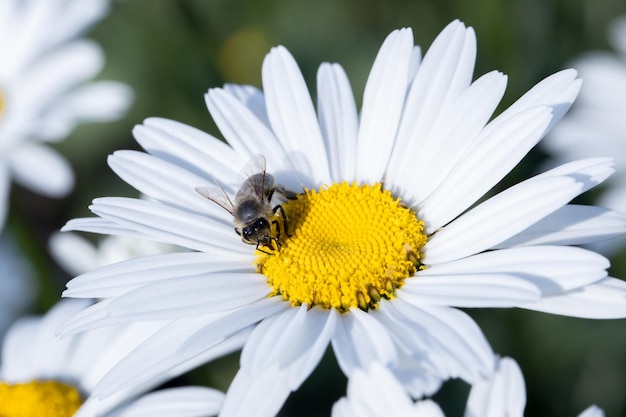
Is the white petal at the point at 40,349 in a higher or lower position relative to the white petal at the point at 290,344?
lower

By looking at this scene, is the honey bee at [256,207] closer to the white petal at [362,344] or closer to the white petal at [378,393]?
the white petal at [362,344]

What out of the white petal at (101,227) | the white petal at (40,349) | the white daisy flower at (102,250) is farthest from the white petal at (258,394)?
the white daisy flower at (102,250)

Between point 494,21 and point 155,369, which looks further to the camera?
point 494,21

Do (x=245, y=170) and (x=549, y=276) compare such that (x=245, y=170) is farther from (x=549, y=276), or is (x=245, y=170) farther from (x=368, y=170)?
(x=549, y=276)

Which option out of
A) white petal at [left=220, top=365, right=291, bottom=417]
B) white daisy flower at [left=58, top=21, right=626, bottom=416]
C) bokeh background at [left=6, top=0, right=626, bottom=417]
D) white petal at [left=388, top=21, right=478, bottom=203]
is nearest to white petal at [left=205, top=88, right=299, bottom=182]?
white daisy flower at [left=58, top=21, right=626, bottom=416]

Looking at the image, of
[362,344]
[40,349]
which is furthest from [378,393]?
[40,349]

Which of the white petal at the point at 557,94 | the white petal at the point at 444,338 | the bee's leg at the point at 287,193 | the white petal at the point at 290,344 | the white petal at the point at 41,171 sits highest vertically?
the white petal at the point at 41,171

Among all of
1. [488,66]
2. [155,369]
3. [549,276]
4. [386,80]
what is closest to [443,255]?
[549,276]

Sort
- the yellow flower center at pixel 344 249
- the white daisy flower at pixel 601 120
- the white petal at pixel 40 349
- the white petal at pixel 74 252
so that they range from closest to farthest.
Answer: the yellow flower center at pixel 344 249, the white petal at pixel 40 349, the white petal at pixel 74 252, the white daisy flower at pixel 601 120

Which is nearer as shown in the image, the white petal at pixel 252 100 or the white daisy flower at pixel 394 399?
the white daisy flower at pixel 394 399
